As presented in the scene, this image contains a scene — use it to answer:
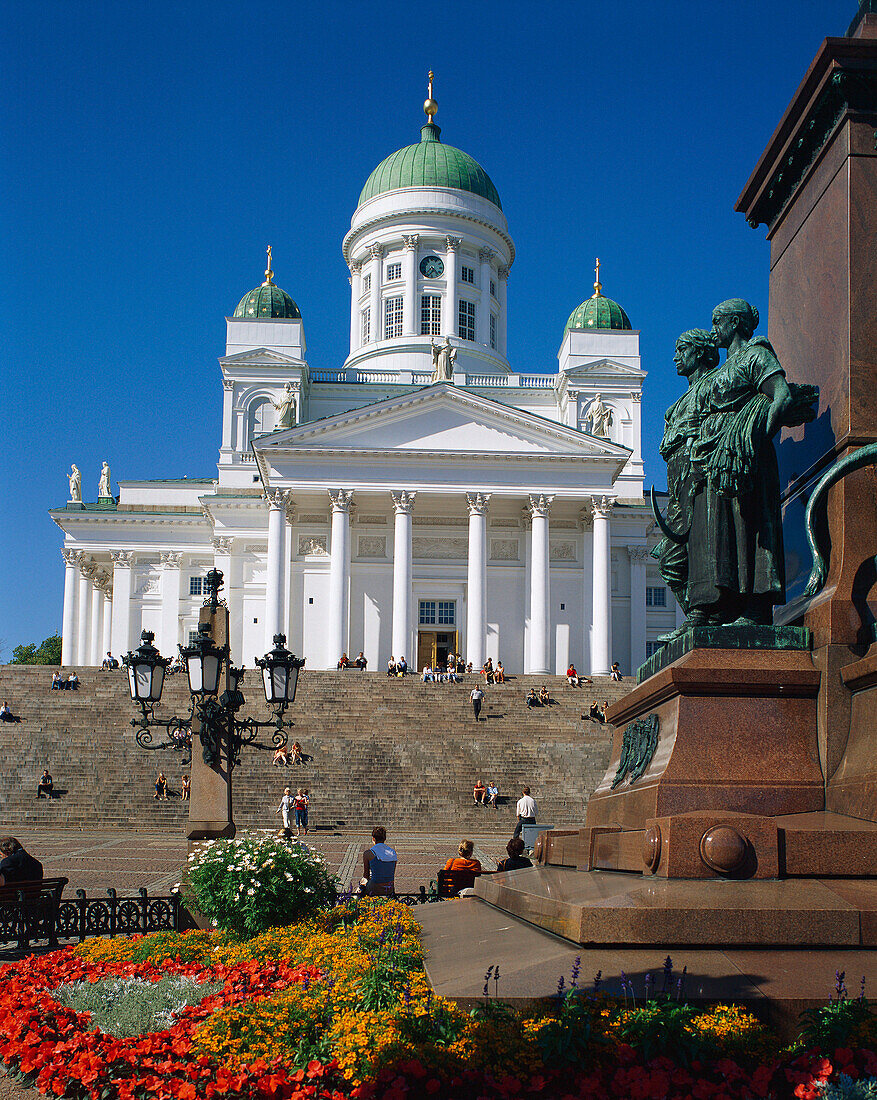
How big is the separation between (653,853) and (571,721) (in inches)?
1226

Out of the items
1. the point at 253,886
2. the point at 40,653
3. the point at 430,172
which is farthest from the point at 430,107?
the point at 253,886

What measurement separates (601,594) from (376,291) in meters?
26.6

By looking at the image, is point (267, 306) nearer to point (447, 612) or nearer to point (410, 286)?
point (410, 286)

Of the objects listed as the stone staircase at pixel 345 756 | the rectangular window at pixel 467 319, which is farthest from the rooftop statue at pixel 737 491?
the rectangular window at pixel 467 319

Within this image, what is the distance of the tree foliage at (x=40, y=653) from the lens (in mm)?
92688

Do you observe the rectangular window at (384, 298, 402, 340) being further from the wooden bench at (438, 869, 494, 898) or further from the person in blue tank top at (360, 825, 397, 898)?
the wooden bench at (438, 869, 494, 898)

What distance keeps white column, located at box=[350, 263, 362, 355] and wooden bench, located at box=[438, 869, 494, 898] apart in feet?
194

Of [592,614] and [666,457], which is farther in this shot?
[592,614]

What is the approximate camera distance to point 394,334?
223 feet

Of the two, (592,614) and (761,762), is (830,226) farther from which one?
(592,614)

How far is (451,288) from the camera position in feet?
220

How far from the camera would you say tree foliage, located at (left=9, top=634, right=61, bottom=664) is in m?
92.7

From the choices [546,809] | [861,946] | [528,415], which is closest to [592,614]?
[528,415]

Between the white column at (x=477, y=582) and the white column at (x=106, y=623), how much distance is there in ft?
72.6
